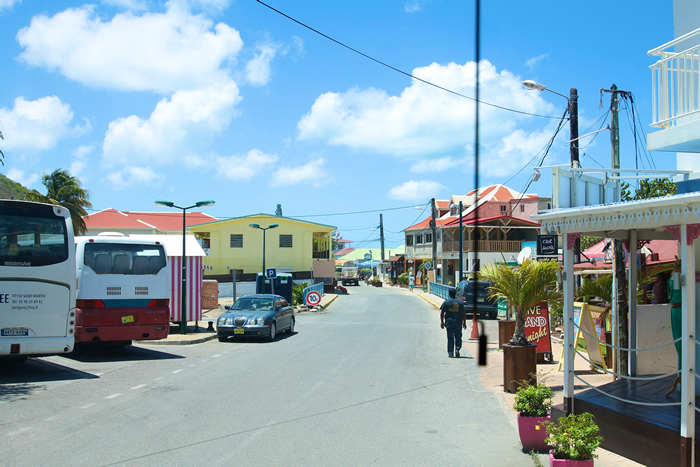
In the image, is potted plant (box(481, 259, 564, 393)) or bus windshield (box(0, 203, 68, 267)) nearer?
potted plant (box(481, 259, 564, 393))

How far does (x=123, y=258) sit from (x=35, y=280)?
11.0 ft

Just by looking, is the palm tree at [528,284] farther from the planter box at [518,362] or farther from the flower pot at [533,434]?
the flower pot at [533,434]

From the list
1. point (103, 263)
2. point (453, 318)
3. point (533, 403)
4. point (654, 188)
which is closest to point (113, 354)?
point (103, 263)

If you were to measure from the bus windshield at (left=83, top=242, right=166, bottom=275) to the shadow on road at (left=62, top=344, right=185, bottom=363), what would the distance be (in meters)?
2.07

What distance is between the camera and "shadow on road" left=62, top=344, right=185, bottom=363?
44.5 ft

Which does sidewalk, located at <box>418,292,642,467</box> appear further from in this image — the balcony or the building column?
the balcony

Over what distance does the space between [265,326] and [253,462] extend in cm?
1102

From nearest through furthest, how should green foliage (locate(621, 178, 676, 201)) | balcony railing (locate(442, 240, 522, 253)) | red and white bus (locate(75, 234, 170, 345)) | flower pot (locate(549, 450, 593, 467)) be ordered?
flower pot (locate(549, 450, 593, 467)), red and white bus (locate(75, 234, 170, 345)), green foliage (locate(621, 178, 676, 201)), balcony railing (locate(442, 240, 522, 253))

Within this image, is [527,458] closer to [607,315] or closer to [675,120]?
[675,120]

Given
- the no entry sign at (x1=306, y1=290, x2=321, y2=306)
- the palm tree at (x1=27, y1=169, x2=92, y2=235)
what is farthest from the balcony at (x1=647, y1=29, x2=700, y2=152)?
the palm tree at (x1=27, y1=169, x2=92, y2=235)

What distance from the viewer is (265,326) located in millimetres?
17000

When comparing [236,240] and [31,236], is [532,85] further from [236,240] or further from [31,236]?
[236,240]

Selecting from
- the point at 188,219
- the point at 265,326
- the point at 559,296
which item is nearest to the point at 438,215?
the point at 188,219

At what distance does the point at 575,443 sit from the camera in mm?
5363
